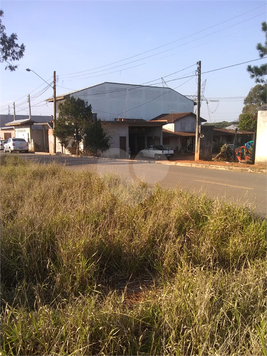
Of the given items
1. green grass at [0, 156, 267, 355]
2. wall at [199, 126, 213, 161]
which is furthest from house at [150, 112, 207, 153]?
green grass at [0, 156, 267, 355]

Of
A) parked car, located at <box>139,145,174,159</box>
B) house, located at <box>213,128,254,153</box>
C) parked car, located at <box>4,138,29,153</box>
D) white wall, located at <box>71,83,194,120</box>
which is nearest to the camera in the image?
parked car, located at <box>139,145,174,159</box>

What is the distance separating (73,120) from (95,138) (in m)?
2.97

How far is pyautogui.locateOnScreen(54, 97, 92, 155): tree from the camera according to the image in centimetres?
2802

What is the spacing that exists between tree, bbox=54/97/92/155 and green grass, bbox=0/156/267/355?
23.4m

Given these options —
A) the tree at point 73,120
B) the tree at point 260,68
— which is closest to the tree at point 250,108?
the tree at point 260,68

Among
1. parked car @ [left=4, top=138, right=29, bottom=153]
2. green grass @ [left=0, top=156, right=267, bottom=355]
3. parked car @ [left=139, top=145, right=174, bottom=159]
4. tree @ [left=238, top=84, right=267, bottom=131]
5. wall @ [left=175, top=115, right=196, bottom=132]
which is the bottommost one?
green grass @ [left=0, top=156, right=267, bottom=355]

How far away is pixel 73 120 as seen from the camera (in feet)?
92.7

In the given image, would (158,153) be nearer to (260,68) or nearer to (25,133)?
(260,68)

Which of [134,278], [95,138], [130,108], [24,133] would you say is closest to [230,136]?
[130,108]

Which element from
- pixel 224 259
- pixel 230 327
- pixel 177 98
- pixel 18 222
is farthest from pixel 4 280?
pixel 177 98

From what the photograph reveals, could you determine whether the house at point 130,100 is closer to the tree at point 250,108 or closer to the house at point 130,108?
the house at point 130,108

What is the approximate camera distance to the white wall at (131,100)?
39.3m

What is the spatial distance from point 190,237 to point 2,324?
8.27ft

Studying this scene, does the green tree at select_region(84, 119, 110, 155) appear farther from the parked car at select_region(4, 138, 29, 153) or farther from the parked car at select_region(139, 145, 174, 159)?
the parked car at select_region(4, 138, 29, 153)
